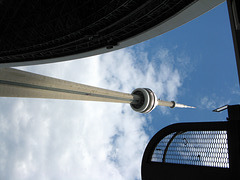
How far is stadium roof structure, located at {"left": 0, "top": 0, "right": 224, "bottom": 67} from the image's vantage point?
1569 cm

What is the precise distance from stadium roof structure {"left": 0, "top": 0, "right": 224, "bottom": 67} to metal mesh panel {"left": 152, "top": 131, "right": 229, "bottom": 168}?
418 inches

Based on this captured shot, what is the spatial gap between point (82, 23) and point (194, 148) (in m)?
15.6

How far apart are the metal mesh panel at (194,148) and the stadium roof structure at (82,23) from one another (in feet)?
34.8

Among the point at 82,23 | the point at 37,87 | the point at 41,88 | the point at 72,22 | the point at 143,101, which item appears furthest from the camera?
the point at 143,101

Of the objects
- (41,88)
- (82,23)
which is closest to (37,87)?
(41,88)

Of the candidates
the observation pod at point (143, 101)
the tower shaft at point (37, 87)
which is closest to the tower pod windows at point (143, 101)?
the observation pod at point (143, 101)

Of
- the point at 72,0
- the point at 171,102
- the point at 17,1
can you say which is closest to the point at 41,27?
the point at 17,1

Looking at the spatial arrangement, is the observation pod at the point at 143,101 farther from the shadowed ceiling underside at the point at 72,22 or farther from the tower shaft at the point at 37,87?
the shadowed ceiling underside at the point at 72,22

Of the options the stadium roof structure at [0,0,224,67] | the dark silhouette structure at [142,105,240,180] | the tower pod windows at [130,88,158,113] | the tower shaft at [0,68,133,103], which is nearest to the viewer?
the dark silhouette structure at [142,105,240,180]

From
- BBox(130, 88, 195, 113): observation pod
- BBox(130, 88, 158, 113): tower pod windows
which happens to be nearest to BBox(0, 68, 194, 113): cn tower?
BBox(130, 88, 195, 113): observation pod

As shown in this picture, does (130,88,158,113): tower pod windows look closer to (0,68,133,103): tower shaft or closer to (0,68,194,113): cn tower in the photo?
(0,68,194,113): cn tower

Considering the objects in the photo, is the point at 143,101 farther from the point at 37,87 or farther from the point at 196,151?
the point at 196,151

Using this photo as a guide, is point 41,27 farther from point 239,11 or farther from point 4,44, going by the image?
point 239,11

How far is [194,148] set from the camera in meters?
9.09
